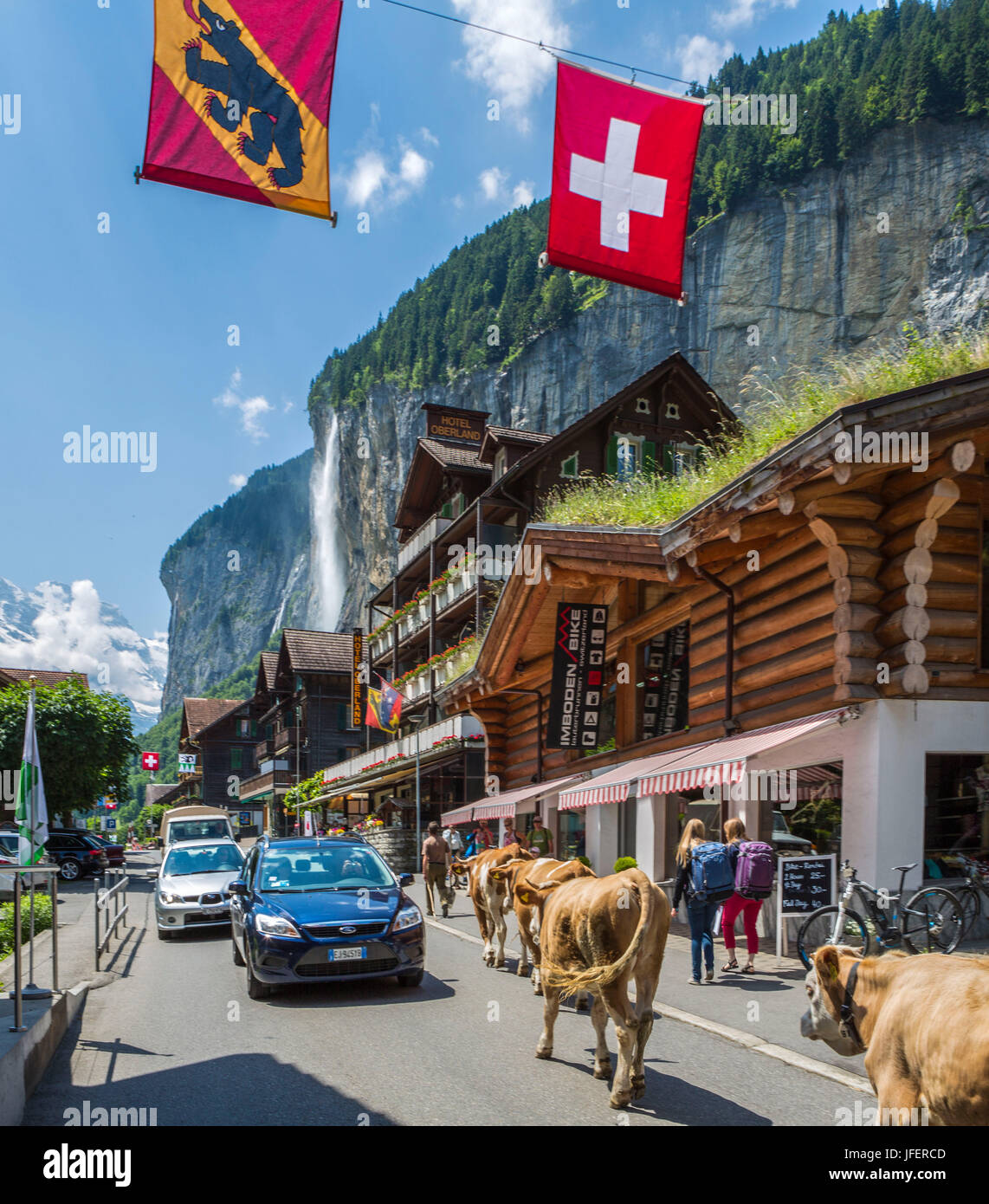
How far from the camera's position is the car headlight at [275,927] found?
32.6 feet

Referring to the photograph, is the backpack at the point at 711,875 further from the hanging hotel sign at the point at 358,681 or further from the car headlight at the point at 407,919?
the hanging hotel sign at the point at 358,681

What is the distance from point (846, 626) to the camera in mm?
12047

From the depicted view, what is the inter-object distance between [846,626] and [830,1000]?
26.0 ft

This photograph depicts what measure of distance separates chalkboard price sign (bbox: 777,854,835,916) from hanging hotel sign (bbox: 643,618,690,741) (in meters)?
6.24

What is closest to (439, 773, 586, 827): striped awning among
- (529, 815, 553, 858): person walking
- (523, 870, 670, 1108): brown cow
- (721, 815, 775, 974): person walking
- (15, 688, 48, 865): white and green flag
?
(529, 815, 553, 858): person walking

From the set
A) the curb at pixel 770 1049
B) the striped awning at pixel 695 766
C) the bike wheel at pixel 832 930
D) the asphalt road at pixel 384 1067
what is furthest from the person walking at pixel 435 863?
the curb at pixel 770 1049

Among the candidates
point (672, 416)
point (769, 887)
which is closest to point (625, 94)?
point (769, 887)

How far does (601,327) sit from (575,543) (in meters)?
80.8

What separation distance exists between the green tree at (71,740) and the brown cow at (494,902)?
25.5 m

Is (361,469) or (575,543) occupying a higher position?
(361,469)

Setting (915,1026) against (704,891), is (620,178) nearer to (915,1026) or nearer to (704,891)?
(704,891)

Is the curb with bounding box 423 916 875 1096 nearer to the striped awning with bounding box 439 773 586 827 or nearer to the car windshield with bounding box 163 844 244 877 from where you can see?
the striped awning with bounding box 439 773 586 827

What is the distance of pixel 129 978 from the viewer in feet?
40.5

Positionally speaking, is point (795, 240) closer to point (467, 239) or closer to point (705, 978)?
point (467, 239)
